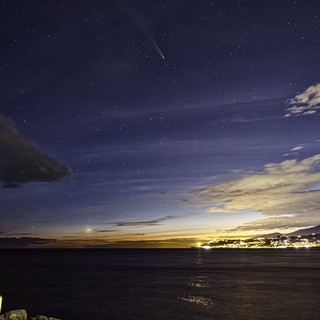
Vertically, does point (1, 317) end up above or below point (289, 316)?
above

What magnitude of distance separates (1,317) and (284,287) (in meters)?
61.1

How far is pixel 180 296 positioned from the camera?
65438 mm

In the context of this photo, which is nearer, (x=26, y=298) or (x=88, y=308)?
(x=88, y=308)

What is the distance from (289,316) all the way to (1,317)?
35803mm

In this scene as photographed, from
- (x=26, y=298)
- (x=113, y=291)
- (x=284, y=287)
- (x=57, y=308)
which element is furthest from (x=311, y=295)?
(x=26, y=298)

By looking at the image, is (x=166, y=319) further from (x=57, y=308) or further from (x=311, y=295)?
(x=311, y=295)

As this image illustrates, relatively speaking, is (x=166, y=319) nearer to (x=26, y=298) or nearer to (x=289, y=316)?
(x=289, y=316)

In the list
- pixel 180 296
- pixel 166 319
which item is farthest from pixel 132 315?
pixel 180 296

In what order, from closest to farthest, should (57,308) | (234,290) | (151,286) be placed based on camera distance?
(57,308) → (234,290) → (151,286)

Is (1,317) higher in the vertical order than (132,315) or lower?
higher

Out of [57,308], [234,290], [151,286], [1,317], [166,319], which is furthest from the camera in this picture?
[151,286]

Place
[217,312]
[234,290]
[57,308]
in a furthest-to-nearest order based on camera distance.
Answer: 1. [234,290]
2. [57,308]
3. [217,312]

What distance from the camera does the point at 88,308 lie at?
54.9 meters

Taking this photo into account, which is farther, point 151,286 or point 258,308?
point 151,286
